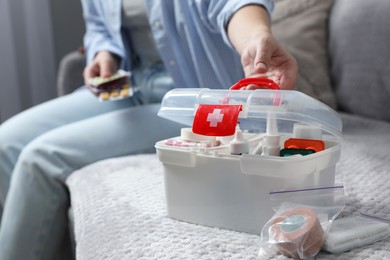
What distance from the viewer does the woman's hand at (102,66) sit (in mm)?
1067

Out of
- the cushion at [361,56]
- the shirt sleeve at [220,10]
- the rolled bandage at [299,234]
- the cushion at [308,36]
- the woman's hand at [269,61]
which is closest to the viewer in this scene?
the rolled bandage at [299,234]

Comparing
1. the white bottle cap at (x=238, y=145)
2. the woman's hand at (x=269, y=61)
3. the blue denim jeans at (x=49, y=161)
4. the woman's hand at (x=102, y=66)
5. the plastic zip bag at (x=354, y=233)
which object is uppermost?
the woman's hand at (x=269, y=61)

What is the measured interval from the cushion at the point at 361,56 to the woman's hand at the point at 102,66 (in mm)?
452

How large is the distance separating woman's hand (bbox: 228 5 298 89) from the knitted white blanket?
0.51 ft

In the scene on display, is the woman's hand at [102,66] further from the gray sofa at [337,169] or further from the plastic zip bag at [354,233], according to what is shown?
the plastic zip bag at [354,233]

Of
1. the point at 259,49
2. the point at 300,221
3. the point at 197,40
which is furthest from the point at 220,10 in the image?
the point at 300,221

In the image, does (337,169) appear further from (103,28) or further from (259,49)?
(103,28)

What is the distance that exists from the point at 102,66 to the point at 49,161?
0.88ft

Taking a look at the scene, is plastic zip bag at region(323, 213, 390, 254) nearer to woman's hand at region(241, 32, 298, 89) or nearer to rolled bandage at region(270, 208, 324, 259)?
rolled bandage at region(270, 208, 324, 259)

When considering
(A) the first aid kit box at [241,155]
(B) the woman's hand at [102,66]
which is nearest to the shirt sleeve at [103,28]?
(B) the woman's hand at [102,66]

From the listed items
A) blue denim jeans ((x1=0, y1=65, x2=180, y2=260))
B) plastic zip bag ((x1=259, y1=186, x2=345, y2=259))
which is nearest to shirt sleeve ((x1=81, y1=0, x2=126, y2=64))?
blue denim jeans ((x1=0, y1=65, x2=180, y2=260))

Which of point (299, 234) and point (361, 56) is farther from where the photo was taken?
point (361, 56)

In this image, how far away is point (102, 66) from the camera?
3.53ft

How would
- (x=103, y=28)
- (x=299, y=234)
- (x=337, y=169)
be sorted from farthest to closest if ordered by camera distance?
1. (x=103, y=28)
2. (x=337, y=169)
3. (x=299, y=234)
